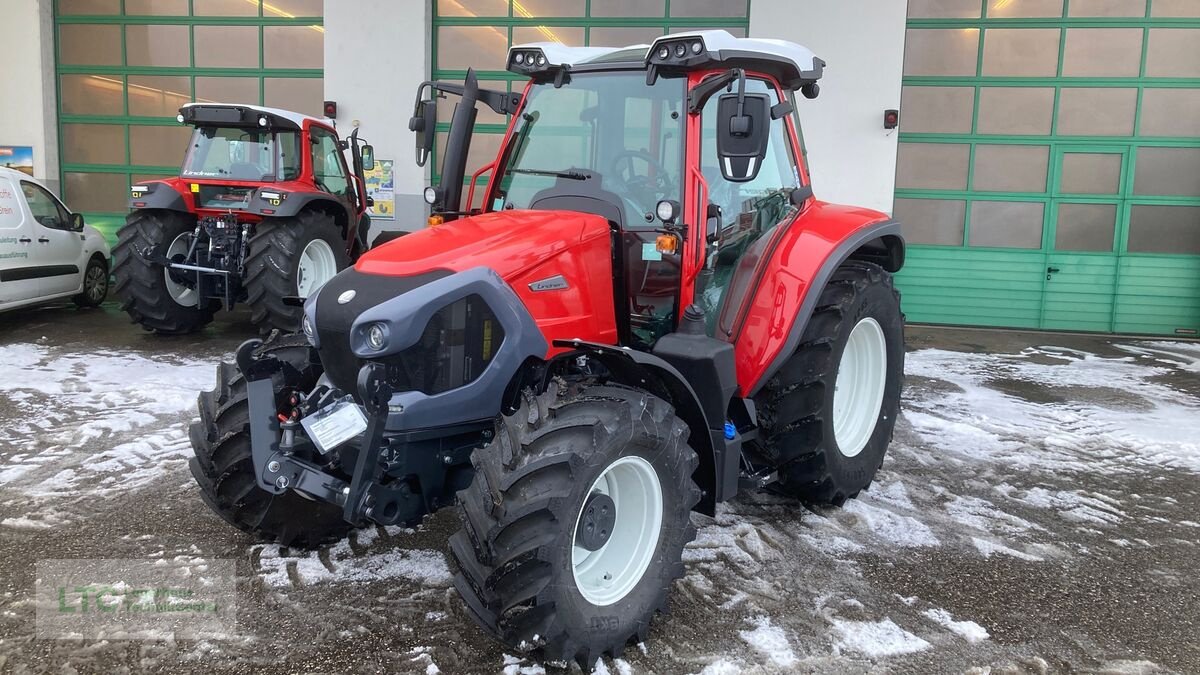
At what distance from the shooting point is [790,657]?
9.41ft

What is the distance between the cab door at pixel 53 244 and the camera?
851 centimetres

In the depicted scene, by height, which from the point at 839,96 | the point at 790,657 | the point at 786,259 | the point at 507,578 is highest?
the point at 839,96

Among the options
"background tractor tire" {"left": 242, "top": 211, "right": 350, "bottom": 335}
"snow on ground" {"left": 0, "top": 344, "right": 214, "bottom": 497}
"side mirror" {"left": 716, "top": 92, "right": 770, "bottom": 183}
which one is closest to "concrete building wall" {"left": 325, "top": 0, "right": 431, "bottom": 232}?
"background tractor tire" {"left": 242, "top": 211, "right": 350, "bottom": 335}

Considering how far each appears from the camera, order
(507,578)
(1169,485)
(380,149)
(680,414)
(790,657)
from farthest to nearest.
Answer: (380,149)
(1169,485)
(680,414)
(790,657)
(507,578)

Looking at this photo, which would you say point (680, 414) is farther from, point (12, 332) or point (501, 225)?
point (12, 332)

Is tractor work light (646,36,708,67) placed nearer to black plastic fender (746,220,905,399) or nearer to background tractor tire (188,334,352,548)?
black plastic fender (746,220,905,399)

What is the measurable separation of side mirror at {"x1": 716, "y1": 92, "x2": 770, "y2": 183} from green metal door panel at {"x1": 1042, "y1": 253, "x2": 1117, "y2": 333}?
8888 mm

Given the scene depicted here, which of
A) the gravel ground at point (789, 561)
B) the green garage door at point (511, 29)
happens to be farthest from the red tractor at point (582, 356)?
the green garage door at point (511, 29)

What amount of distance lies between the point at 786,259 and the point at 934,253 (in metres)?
7.60

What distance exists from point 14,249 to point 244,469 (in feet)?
21.9

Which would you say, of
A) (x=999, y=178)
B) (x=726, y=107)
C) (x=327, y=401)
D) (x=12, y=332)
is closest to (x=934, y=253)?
(x=999, y=178)

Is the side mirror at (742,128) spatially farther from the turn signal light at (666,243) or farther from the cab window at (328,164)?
the cab window at (328,164)

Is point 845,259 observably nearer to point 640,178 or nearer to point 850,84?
point 640,178

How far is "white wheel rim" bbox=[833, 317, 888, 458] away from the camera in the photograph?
4406mm
